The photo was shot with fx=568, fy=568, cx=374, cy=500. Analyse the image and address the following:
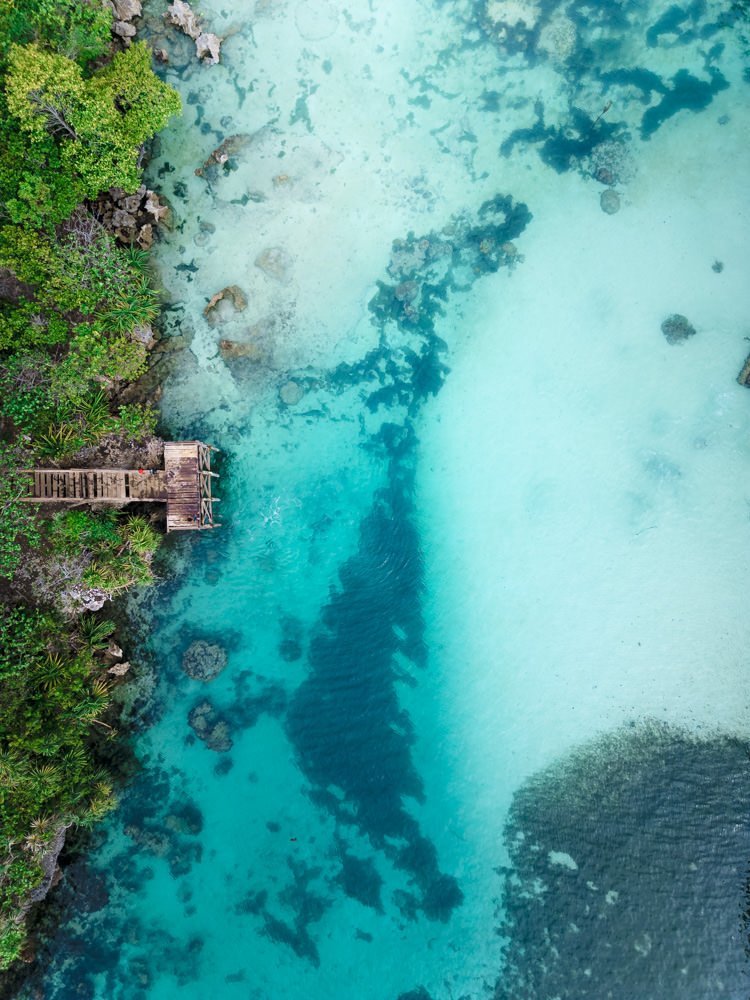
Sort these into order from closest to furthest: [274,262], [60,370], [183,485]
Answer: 1. [60,370]
2. [183,485]
3. [274,262]

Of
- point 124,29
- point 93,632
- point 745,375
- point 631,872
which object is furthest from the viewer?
point 745,375

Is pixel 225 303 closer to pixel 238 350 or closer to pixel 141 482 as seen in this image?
pixel 238 350

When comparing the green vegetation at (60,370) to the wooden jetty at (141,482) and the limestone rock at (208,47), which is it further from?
the limestone rock at (208,47)

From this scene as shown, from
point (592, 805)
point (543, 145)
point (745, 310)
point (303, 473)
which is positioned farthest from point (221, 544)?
point (745, 310)

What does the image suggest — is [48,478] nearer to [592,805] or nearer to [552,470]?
[552,470]

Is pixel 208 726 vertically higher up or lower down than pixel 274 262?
lower down

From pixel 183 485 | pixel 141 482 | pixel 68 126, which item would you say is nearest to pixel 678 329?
pixel 183 485
